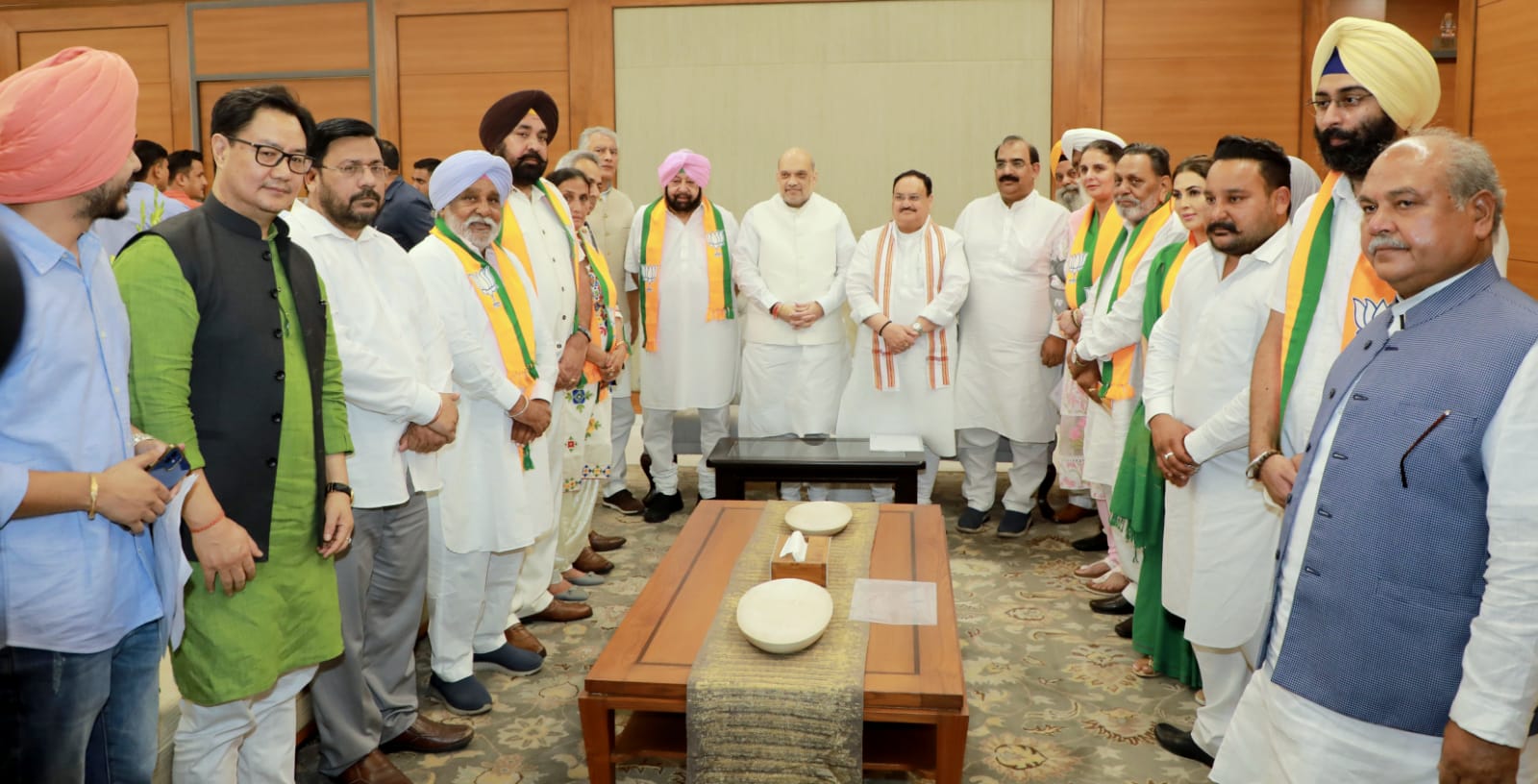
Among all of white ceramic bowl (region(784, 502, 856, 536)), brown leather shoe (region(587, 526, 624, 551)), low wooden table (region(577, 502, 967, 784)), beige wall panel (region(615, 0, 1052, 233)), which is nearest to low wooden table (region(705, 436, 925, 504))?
brown leather shoe (region(587, 526, 624, 551))

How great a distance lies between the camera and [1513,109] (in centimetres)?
367

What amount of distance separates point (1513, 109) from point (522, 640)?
12.5 ft

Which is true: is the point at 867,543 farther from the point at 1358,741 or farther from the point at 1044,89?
the point at 1044,89

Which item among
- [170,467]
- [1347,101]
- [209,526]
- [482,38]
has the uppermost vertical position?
[482,38]

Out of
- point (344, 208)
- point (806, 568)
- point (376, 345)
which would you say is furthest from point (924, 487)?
point (344, 208)

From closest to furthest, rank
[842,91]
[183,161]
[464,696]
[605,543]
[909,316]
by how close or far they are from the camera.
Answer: [464,696] < [605,543] < [909,316] < [183,161] < [842,91]

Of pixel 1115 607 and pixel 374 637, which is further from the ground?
pixel 374 637

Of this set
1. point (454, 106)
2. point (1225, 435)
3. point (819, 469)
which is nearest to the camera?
point (1225, 435)

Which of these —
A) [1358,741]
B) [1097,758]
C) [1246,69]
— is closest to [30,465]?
[1358,741]

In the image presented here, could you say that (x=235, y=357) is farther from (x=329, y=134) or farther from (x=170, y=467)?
(x=329, y=134)

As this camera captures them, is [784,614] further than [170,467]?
Yes

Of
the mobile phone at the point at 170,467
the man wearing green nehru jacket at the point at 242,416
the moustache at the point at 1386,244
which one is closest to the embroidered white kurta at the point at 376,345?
the man wearing green nehru jacket at the point at 242,416

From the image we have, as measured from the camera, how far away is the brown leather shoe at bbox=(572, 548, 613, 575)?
174 inches

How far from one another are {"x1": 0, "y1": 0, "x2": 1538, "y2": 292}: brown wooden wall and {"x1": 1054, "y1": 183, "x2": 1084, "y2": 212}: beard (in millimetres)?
2108
